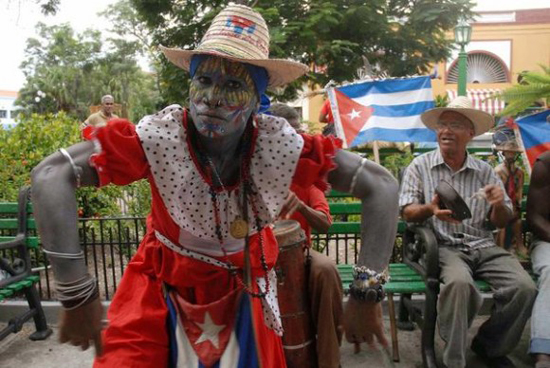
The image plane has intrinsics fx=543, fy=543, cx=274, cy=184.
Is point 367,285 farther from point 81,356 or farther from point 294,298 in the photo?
point 81,356

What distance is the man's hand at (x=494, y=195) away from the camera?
3.63m

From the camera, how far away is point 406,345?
4.08 m

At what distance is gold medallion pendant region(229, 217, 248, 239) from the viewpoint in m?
1.88

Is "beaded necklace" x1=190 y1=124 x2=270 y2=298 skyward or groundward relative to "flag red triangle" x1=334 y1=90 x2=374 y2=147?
groundward

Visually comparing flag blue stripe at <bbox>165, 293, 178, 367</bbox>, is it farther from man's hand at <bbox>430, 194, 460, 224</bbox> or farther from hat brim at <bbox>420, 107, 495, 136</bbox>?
hat brim at <bbox>420, 107, 495, 136</bbox>

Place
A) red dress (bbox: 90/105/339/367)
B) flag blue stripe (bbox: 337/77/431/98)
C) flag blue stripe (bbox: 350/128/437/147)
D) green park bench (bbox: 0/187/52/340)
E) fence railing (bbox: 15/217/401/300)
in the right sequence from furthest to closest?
flag blue stripe (bbox: 337/77/431/98), flag blue stripe (bbox: 350/128/437/147), fence railing (bbox: 15/217/401/300), green park bench (bbox: 0/187/52/340), red dress (bbox: 90/105/339/367)

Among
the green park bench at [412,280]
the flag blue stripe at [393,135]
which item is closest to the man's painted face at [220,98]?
the green park bench at [412,280]

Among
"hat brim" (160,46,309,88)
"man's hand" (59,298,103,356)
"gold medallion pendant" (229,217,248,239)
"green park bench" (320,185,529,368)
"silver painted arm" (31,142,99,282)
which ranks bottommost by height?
"green park bench" (320,185,529,368)

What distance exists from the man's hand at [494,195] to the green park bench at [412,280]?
46 centimetres

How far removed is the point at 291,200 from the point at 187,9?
10113 mm

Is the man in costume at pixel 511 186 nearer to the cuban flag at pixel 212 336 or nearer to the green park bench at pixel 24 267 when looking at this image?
the cuban flag at pixel 212 336

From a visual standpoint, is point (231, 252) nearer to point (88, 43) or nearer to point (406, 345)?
point (406, 345)

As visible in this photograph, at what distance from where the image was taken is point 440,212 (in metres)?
3.60

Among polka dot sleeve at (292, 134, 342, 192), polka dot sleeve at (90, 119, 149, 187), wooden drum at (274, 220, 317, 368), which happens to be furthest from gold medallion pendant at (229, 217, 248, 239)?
wooden drum at (274, 220, 317, 368)
